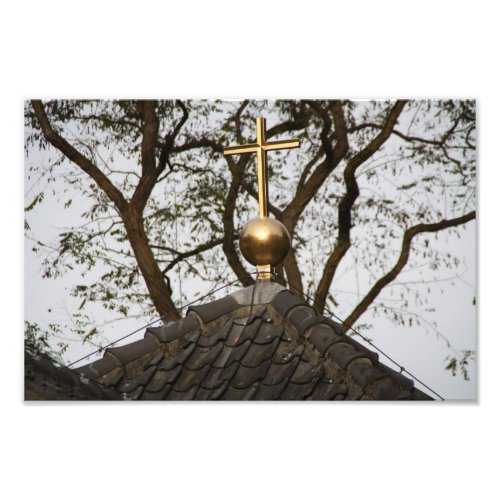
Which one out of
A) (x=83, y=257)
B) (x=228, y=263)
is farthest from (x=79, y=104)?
(x=228, y=263)

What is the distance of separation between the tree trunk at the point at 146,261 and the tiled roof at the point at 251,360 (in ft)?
10.8

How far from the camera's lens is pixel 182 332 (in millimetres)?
3387

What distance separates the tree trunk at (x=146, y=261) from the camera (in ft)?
22.0

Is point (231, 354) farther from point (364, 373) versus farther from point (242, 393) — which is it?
point (364, 373)

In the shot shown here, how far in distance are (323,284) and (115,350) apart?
334 centimetres

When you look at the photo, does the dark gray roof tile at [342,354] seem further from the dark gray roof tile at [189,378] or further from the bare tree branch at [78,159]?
the bare tree branch at [78,159]

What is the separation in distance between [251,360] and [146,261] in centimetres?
353

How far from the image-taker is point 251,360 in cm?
329

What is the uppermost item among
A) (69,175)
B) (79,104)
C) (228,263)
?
(79,104)

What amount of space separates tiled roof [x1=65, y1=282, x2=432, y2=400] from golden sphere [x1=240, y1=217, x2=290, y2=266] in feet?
0.31

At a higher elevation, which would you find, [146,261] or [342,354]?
[146,261]

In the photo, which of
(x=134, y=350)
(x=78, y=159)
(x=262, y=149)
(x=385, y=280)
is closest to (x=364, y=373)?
(x=134, y=350)

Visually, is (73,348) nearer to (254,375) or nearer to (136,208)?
(136,208)

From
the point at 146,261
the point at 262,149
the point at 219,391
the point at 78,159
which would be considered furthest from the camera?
the point at 146,261
